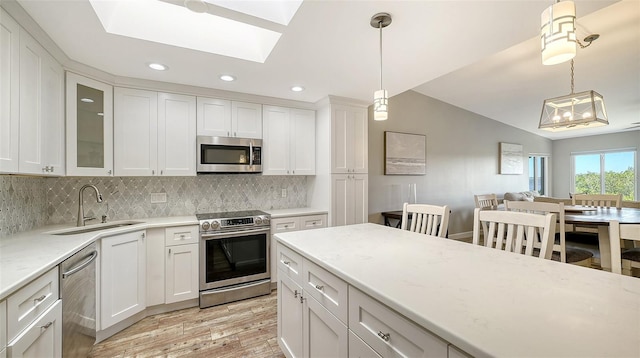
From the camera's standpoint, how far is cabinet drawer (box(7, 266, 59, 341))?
108cm

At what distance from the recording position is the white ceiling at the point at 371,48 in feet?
5.50

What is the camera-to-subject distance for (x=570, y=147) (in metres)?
7.13

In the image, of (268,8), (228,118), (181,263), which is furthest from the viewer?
(228,118)

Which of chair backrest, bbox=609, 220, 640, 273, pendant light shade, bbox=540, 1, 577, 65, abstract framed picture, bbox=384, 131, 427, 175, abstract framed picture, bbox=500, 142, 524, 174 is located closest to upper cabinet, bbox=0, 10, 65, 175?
pendant light shade, bbox=540, 1, 577, 65

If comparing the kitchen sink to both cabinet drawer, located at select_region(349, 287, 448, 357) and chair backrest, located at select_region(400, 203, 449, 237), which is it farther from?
chair backrest, located at select_region(400, 203, 449, 237)

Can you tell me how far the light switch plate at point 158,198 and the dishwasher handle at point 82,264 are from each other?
107 centimetres

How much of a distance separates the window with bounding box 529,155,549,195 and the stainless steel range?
750 centimetres

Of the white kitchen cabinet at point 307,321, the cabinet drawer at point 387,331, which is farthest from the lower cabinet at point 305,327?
the cabinet drawer at point 387,331

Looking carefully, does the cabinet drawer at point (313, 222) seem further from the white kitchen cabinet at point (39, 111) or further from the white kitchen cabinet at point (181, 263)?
the white kitchen cabinet at point (39, 111)

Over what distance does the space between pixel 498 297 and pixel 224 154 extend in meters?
2.87

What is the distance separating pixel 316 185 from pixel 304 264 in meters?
2.23

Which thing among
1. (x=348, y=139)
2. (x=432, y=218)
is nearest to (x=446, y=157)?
(x=348, y=139)

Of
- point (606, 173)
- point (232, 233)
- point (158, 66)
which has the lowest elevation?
point (232, 233)

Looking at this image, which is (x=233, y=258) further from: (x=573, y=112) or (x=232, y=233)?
(x=573, y=112)
